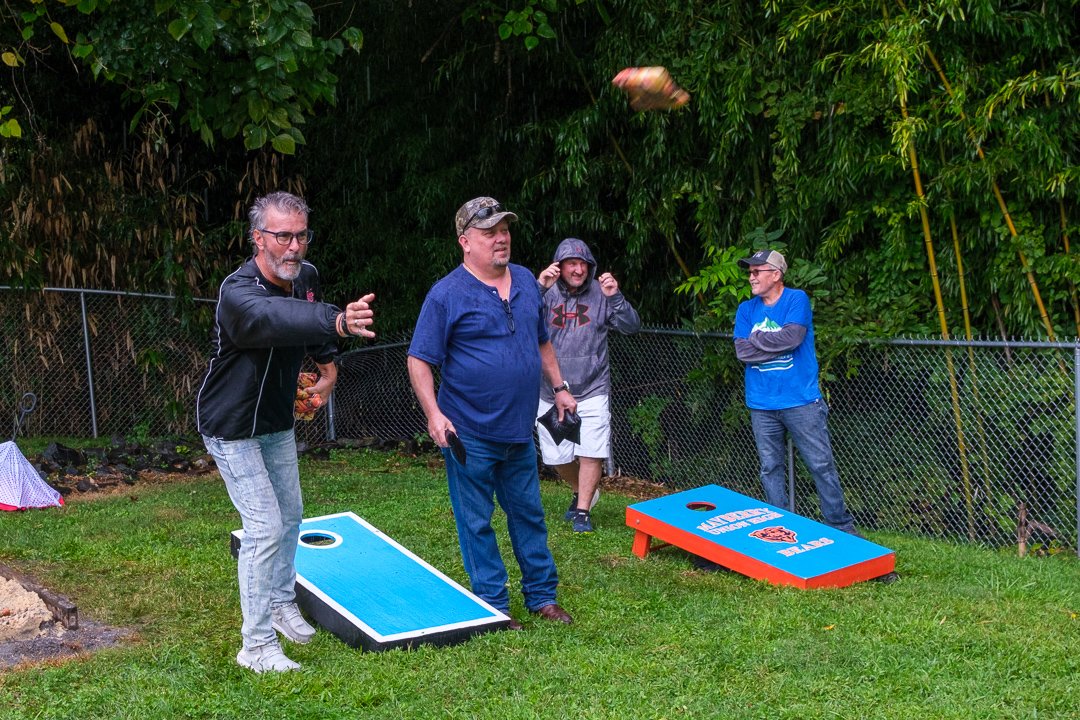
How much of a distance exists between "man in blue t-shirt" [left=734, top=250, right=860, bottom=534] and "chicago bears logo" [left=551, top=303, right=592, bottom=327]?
1.01 metres

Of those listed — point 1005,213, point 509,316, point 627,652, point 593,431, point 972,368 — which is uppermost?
point 1005,213

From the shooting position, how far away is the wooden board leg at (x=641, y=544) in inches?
255

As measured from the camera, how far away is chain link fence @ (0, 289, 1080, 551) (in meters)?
7.07

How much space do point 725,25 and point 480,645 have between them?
203 inches

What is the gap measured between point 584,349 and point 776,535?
1.77 metres

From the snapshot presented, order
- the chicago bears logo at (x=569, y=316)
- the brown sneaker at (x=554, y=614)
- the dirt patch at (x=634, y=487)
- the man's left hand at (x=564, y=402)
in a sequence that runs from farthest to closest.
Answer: the dirt patch at (x=634, y=487)
the chicago bears logo at (x=569, y=316)
the man's left hand at (x=564, y=402)
the brown sneaker at (x=554, y=614)

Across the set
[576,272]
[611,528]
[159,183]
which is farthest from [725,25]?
[159,183]

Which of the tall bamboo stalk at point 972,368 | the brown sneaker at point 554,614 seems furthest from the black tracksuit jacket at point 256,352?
the tall bamboo stalk at point 972,368

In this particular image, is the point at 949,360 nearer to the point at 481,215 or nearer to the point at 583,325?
the point at 583,325

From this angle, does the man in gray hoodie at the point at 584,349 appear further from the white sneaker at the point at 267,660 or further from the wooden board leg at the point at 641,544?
the white sneaker at the point at 267,660

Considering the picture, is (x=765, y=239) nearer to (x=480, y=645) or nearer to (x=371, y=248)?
(x=480, y=645)

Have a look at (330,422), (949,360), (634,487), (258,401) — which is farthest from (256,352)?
(330,422)

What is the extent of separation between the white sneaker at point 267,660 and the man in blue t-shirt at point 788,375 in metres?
3.56

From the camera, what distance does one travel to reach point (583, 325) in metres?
7.18
